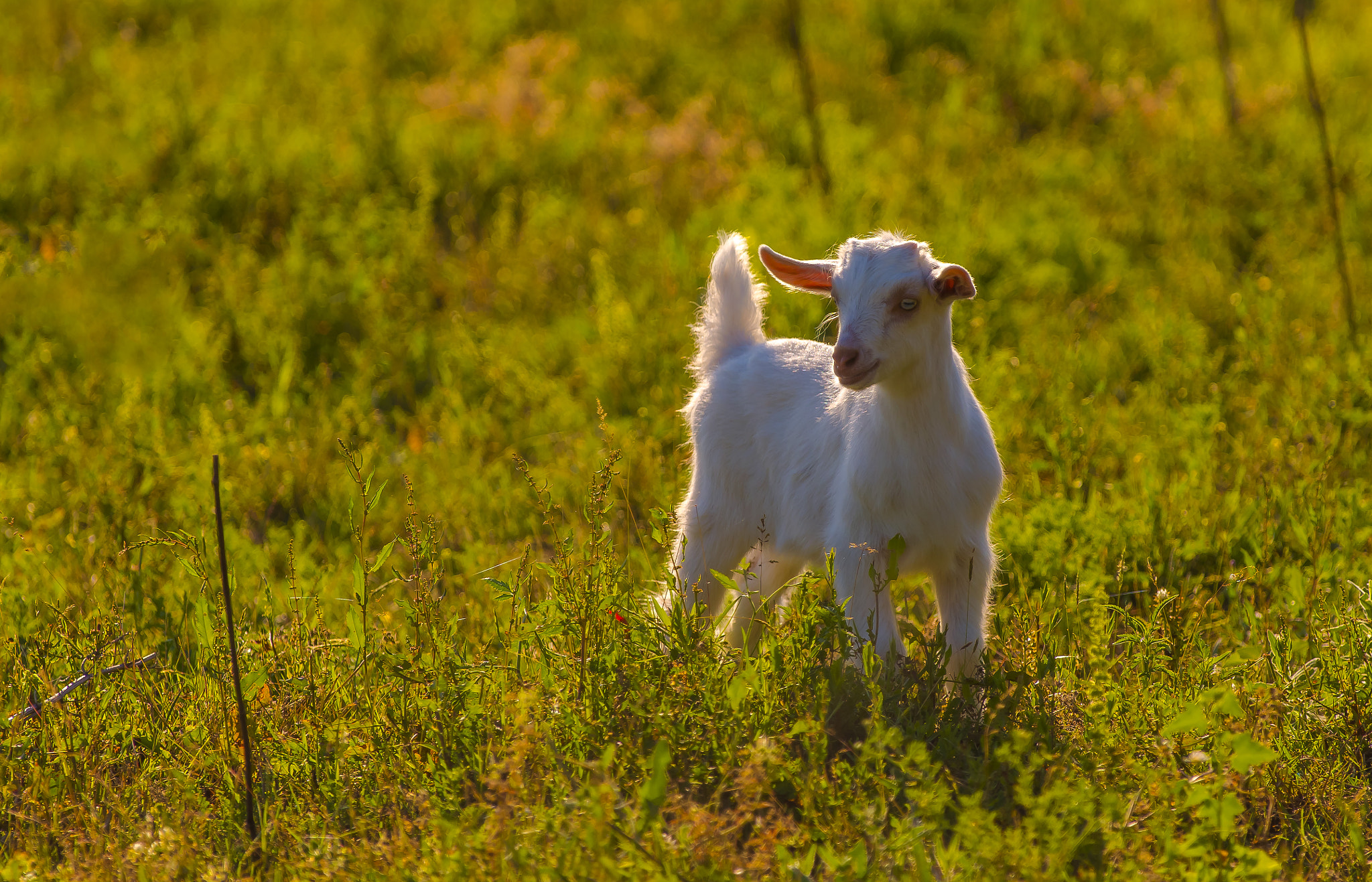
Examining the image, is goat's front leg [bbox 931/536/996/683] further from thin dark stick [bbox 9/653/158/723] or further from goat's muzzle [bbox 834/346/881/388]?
thin dark stick [bbox 9/653/158/723]

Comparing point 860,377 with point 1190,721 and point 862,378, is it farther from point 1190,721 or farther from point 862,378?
point 1190,721

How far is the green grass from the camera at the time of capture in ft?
9.20

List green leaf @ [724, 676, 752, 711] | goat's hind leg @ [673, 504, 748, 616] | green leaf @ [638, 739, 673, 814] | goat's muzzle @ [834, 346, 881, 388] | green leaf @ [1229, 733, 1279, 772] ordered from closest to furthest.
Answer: green leaf @ [638, 739, 673, 814] → green leaf @ [1229, 733, 1279, 772] → green leaf @ [724, 676, 752, 711] → goat's muzzle @ [834, 346, 881, 388] → goat's hind leg @ [673, 504, 748, 616]

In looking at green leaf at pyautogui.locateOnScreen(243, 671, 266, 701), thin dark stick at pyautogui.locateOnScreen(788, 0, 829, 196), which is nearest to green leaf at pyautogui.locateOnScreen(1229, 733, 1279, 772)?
green leaf at pyautogui.locateOnScreen(243, 671, 266, 701)

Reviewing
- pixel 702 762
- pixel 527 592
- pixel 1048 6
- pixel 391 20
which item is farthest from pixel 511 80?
pixel 702 762

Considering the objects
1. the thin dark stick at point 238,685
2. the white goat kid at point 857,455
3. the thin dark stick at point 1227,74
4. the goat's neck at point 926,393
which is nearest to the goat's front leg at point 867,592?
the white goat kid at point 857,455

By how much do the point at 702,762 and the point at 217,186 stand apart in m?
6.02

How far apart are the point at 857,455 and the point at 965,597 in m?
0.51

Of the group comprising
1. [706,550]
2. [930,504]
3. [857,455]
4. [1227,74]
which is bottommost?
[706,550]

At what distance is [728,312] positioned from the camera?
423 centimetres

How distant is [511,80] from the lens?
945cm

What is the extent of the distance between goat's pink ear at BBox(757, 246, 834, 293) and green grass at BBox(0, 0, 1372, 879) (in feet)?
2.23

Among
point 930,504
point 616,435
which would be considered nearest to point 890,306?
point 930,504

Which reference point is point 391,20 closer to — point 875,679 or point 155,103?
point 155,103
